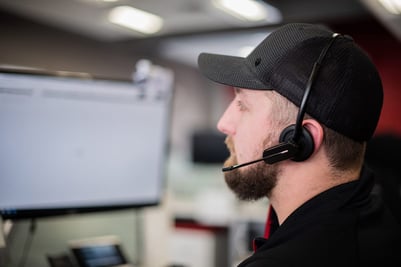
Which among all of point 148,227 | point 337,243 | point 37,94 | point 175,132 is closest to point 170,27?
point 175,132

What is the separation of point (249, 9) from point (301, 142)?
3376 millimetres

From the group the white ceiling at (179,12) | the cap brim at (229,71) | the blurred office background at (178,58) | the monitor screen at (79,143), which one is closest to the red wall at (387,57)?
the blurred office background at (178,58)

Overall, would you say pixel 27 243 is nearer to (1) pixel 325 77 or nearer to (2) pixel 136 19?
(1) pixel 325 77

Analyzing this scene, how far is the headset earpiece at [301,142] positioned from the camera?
2.47 feet

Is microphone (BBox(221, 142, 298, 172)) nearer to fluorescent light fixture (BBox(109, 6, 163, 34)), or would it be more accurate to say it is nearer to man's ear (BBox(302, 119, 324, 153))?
man's ear (BBox(302, 119, 324, 153))

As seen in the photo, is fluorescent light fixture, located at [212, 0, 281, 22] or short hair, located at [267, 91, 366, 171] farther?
fluorescent light fixture, located at [212, 0, 281, 22]

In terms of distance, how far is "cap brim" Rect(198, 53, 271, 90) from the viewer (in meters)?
0.81

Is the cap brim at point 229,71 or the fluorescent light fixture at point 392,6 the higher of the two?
the fluorescent light fixture at point 392,6

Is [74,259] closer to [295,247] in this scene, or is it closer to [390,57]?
[295,247]

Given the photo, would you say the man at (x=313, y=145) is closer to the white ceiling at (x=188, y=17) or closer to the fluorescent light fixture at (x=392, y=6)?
the fluorescent light fixture at (x=392, y=6)

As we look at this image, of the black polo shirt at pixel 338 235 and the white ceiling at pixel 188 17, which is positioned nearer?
the black polo shirt at pixel 338 235

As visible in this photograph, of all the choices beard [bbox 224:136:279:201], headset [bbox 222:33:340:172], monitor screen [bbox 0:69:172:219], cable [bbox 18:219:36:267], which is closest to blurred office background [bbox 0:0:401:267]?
cable [bbox 18:219:36:267]

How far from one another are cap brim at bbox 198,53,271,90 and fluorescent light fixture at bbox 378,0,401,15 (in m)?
2.13

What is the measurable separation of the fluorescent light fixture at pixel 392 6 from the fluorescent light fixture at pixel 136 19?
7.34 feet
